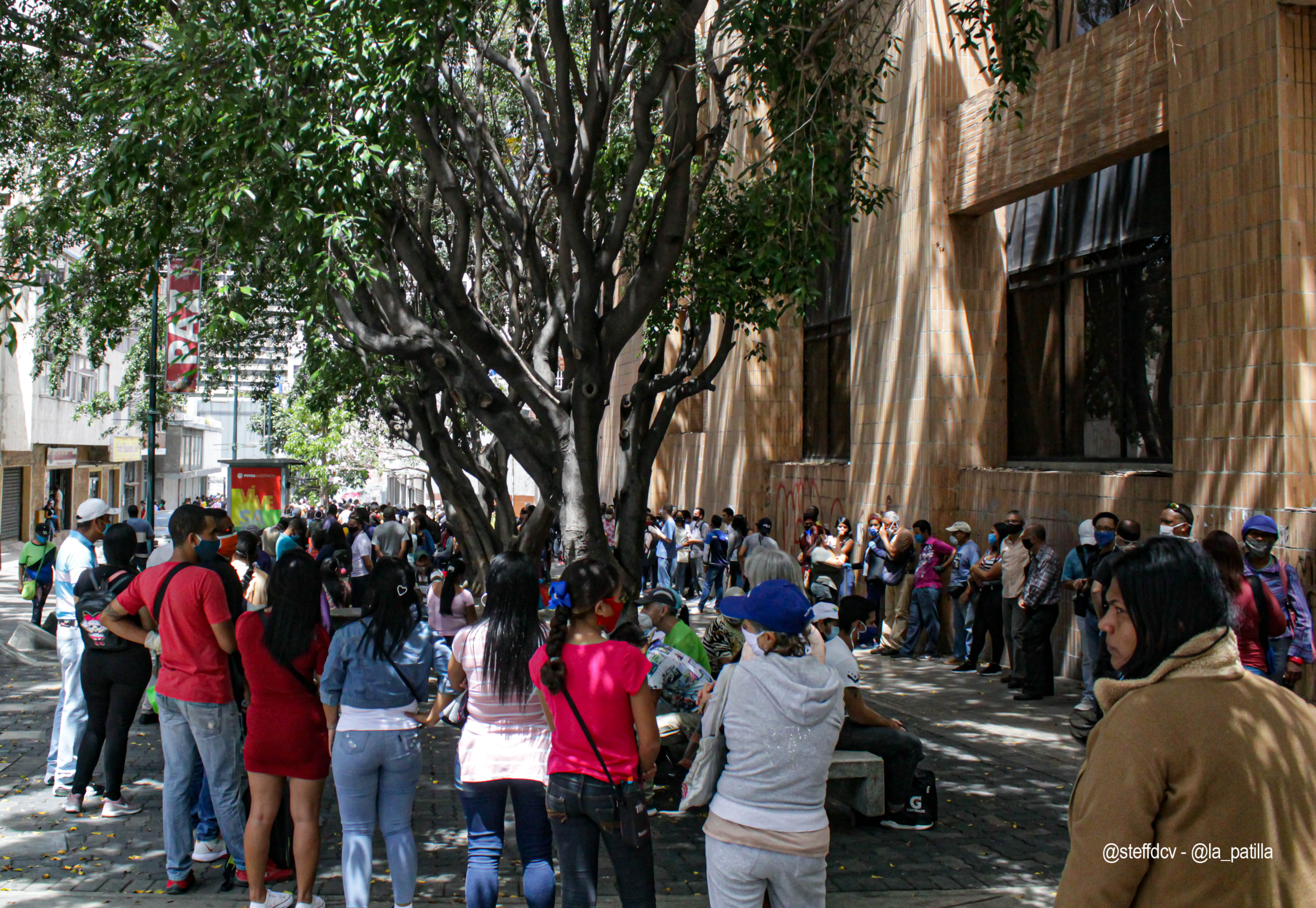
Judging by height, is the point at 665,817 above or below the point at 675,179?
below

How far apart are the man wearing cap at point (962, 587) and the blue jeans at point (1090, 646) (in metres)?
2.54

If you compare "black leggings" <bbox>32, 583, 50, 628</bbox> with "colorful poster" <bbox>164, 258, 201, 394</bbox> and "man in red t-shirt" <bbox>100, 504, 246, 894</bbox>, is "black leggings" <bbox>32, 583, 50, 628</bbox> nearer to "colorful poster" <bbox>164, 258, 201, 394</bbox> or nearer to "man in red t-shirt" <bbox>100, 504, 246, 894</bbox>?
"colorful poster" <bbox>164, 258, 201, 394</bbox>

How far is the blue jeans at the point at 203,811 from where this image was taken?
611 cm

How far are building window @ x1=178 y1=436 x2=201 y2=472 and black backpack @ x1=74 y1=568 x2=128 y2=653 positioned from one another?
5438cm

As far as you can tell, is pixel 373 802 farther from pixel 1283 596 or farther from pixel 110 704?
pixel 1283 596

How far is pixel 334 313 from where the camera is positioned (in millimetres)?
14156

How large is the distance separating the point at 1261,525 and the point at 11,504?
4078 centimetres

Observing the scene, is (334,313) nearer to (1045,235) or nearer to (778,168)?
(778,168)

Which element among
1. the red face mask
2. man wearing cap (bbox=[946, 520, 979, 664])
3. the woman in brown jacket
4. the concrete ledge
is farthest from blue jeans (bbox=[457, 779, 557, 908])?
the concrete ledge

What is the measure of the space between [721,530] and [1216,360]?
10.5 metres

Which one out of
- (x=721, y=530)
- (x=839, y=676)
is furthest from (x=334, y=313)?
(x=839, y=676)

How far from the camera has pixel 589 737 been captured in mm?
4219

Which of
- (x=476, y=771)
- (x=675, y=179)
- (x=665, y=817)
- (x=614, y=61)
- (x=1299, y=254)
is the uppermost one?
(x=614, y=61)

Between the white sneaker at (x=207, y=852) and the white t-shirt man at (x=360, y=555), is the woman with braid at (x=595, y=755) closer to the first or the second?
the white sneaker at (x=207, y=852)
